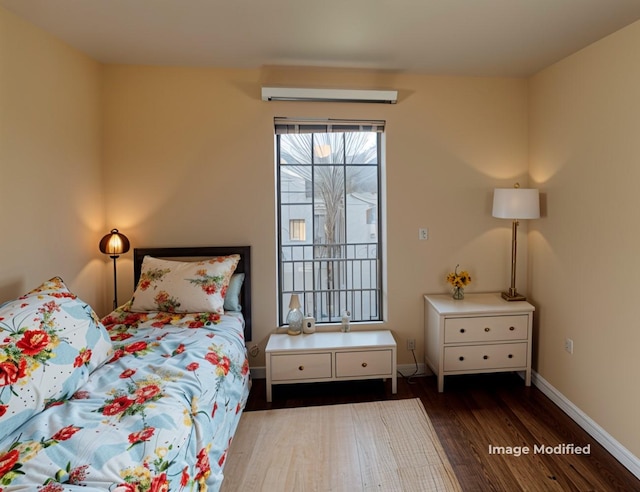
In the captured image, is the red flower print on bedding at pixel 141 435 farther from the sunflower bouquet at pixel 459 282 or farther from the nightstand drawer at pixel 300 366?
the sunflower bouquet at pixel 459 282

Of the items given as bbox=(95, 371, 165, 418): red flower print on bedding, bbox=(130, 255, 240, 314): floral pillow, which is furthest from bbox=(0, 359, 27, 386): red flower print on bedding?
bbox=(130, 255, 240, 314): floral pillow

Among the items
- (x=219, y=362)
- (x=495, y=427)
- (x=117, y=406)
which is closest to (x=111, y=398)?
(x=117, y=406)

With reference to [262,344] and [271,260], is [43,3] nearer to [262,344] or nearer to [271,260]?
[271,260]

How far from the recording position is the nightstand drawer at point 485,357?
8.59 feet

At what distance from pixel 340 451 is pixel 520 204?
2.12m

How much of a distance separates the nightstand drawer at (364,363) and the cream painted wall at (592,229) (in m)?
1.27

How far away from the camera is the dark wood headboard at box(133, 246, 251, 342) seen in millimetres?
2701

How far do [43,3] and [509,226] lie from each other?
3480mm

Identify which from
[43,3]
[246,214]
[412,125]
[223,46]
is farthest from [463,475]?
[43,3]

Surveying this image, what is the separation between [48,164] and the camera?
2145 mm

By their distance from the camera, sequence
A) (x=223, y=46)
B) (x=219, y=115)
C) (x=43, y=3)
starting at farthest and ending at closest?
(x=219, y=115) < (x=223, y=46) < (x=43, y=3)

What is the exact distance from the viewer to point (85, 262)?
8.29ft

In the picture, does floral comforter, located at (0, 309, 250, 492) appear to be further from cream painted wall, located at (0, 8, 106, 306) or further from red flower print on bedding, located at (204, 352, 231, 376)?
cream painted wall, located at (0, 8, 106, 306)

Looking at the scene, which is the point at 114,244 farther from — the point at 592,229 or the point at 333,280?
the point at 592,229
